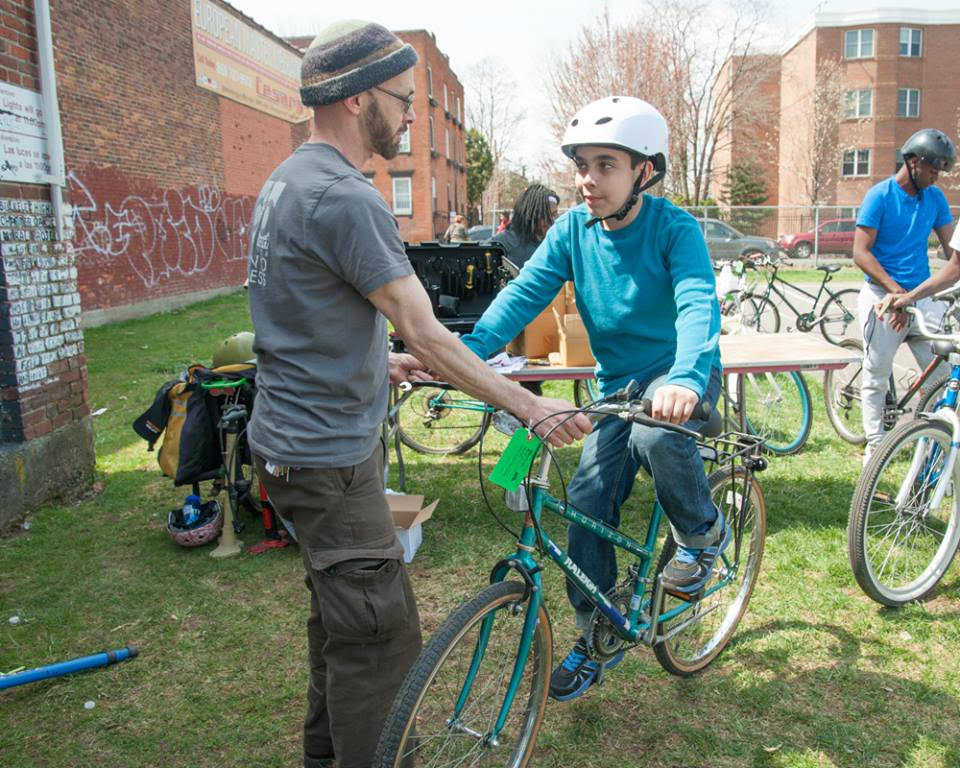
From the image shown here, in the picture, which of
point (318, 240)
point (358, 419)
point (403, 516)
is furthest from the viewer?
point (403, 516)

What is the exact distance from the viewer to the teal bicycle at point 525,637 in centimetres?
213

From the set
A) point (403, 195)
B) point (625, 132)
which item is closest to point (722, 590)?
point (625, 132)

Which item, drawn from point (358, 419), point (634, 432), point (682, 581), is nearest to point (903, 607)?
point (682, 581)

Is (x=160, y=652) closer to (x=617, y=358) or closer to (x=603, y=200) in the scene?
(x=617, y=358)

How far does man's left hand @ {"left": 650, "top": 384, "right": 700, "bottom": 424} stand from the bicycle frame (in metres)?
0.40

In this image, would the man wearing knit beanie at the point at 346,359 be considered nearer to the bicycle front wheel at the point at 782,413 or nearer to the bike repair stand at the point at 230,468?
the bike repair stand at the point at 230,468

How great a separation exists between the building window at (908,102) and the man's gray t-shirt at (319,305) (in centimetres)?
5018

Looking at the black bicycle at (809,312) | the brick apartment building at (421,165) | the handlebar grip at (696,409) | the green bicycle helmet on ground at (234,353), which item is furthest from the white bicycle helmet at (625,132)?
the brick apartment building at (421,165)

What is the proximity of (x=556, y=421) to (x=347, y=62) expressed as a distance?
3.70 ft

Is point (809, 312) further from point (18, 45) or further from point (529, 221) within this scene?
point (18, 45)

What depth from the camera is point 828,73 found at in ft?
134

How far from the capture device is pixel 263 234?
6.95ft

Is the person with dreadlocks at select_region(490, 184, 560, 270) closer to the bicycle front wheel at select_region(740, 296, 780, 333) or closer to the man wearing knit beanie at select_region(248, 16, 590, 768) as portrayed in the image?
the man wearing knit beanie at select_region(248, 16, 590, 768)

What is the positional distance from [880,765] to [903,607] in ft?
A: 4.02
